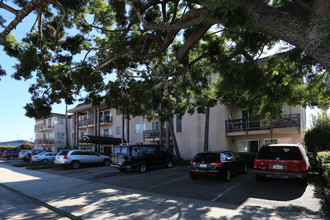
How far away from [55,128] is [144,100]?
40.4 meters

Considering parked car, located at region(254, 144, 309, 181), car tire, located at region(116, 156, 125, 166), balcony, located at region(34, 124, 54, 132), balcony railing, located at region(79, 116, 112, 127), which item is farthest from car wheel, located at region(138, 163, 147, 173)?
balcony, located at region(34, 124, 54, 132)

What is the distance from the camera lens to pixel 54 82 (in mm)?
12516

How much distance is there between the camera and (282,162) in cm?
991

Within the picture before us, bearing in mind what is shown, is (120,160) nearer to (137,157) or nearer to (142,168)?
(137,157)

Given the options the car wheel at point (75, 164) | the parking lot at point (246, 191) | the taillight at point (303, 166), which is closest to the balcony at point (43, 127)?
the car wheel at point (75, 164)

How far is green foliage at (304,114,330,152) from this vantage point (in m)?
15.5

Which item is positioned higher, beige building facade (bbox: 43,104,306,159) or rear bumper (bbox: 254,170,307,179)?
beige building facade (bbox: 43,104,306,159)

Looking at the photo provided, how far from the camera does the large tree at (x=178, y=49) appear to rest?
5.62 m

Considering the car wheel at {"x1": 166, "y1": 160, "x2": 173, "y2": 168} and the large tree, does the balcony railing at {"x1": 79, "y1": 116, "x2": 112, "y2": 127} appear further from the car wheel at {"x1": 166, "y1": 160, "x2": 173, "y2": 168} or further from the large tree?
the large tree

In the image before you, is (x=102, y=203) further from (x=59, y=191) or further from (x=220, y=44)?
(x=220, y=44)

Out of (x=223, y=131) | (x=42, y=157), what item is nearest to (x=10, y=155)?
(x=42, y=157)

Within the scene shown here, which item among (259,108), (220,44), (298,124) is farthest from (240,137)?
(220,44)

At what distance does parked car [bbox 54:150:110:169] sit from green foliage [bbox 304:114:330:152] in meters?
17.0

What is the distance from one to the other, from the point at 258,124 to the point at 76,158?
1567 centimetres
